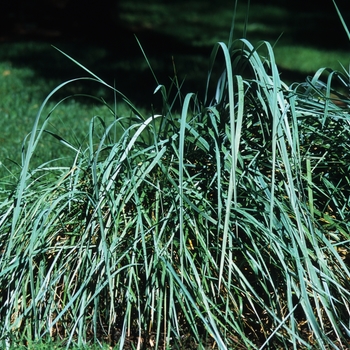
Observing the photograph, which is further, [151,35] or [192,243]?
[151,35]

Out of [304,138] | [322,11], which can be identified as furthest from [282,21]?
[304,138]

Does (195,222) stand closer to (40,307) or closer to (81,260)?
(81,260)

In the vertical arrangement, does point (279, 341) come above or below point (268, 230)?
below

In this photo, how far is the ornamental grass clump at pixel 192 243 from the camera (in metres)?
2.77

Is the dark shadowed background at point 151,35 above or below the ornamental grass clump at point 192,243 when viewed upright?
below

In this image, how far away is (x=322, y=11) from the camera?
15703 mm

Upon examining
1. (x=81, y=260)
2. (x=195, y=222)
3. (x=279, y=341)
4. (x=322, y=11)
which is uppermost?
(x=195, y=222)

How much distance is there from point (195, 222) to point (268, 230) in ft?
0.97

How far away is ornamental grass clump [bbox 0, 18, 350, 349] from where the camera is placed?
2770 mm

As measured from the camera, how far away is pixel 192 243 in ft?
9.97

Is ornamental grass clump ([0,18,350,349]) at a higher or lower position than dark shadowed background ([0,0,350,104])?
higher

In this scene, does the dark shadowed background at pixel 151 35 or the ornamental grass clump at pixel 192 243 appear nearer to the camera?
the ornamental grass clump at pixel 192 243

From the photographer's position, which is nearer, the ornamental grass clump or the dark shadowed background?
the ornamental grass clump

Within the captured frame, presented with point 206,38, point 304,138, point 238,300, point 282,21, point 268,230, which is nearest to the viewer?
point 268,230
